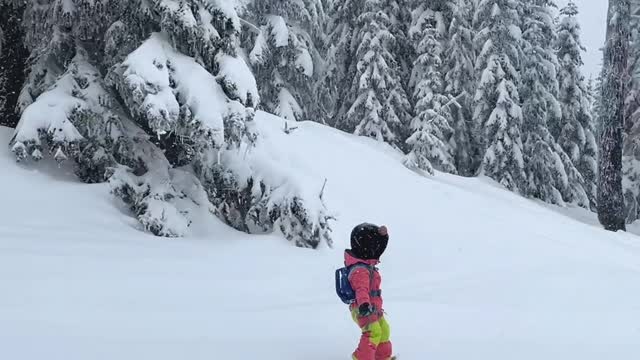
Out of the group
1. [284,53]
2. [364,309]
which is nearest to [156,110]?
[364,309]

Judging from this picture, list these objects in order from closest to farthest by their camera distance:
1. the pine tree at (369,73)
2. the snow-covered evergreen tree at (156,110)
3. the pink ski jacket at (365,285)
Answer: the pink ski jacket at (365,285) < the snow-covered evergreen tree at (156,110) < the pine tree at (369,73)

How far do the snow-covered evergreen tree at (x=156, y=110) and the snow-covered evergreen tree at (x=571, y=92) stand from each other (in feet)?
64.8

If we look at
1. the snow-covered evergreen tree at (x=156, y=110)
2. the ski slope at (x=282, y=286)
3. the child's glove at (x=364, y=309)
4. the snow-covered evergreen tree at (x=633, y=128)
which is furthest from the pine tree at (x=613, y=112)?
the child's glove at (x=364, y=309)

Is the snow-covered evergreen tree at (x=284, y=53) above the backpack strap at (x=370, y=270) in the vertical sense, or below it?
below

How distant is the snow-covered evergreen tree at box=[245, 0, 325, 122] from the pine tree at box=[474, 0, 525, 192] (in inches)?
264

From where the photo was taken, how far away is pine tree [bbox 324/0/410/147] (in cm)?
2139

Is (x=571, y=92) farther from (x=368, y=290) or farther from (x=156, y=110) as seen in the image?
(x=368, y=290)

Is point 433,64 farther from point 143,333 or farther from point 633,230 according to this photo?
point 143,333

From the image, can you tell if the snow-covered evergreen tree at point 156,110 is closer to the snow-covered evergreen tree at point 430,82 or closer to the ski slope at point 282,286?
the ski slope at point 282,286

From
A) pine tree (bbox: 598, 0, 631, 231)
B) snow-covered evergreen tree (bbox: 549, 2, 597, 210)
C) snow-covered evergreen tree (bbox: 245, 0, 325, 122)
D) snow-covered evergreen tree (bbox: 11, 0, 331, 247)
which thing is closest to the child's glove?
snow-covered evergreen tree (bbox: 11, 0, 331, 247)

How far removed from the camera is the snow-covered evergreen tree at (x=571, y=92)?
25.0 meters

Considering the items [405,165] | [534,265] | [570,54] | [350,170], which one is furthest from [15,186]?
[570,54]

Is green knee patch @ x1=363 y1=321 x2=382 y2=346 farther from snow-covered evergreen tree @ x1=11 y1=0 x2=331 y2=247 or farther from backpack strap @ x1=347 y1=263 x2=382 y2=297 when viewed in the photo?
snow-covered evergreen tree @ x1=11 y1=0 x2=331 y2=247

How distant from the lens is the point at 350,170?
1180 cm
